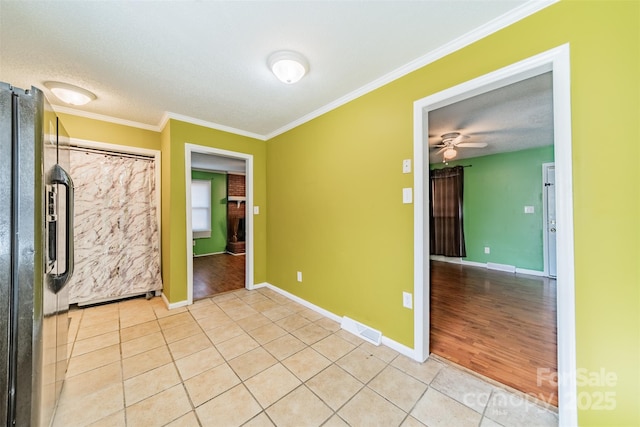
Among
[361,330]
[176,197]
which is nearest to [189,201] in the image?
[176,197]

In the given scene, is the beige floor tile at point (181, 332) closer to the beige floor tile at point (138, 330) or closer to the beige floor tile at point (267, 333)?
the beige floor tile at point (138, 330)

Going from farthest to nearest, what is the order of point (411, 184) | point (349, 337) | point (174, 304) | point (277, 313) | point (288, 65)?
point (174, 304) → point (277, 313) → point (349, 337) → point (411, 184) → point (288, 65)

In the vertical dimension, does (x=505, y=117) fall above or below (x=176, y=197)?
above

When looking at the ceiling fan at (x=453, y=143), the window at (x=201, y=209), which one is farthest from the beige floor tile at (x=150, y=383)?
the window at (x=201, y=209)

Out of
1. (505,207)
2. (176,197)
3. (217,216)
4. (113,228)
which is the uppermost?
(176,197)

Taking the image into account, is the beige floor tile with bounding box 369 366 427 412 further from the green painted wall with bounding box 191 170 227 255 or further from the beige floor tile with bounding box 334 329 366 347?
the green painted wall with bounding box 191 170 227 255

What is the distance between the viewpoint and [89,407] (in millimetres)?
1438

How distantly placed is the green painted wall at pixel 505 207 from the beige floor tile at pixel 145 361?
5.77m

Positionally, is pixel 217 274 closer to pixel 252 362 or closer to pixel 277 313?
pixel 277 313

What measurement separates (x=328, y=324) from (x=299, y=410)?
1.12 m

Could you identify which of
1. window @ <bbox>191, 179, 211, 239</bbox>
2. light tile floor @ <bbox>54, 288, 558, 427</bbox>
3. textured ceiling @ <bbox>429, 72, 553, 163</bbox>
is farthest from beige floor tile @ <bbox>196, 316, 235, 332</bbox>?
window @ <bbox>191, 179, 211, 239</bbox>

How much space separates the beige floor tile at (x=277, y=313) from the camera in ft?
8.73

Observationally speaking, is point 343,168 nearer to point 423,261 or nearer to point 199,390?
point 423,261

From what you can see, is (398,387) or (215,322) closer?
(398,387)
